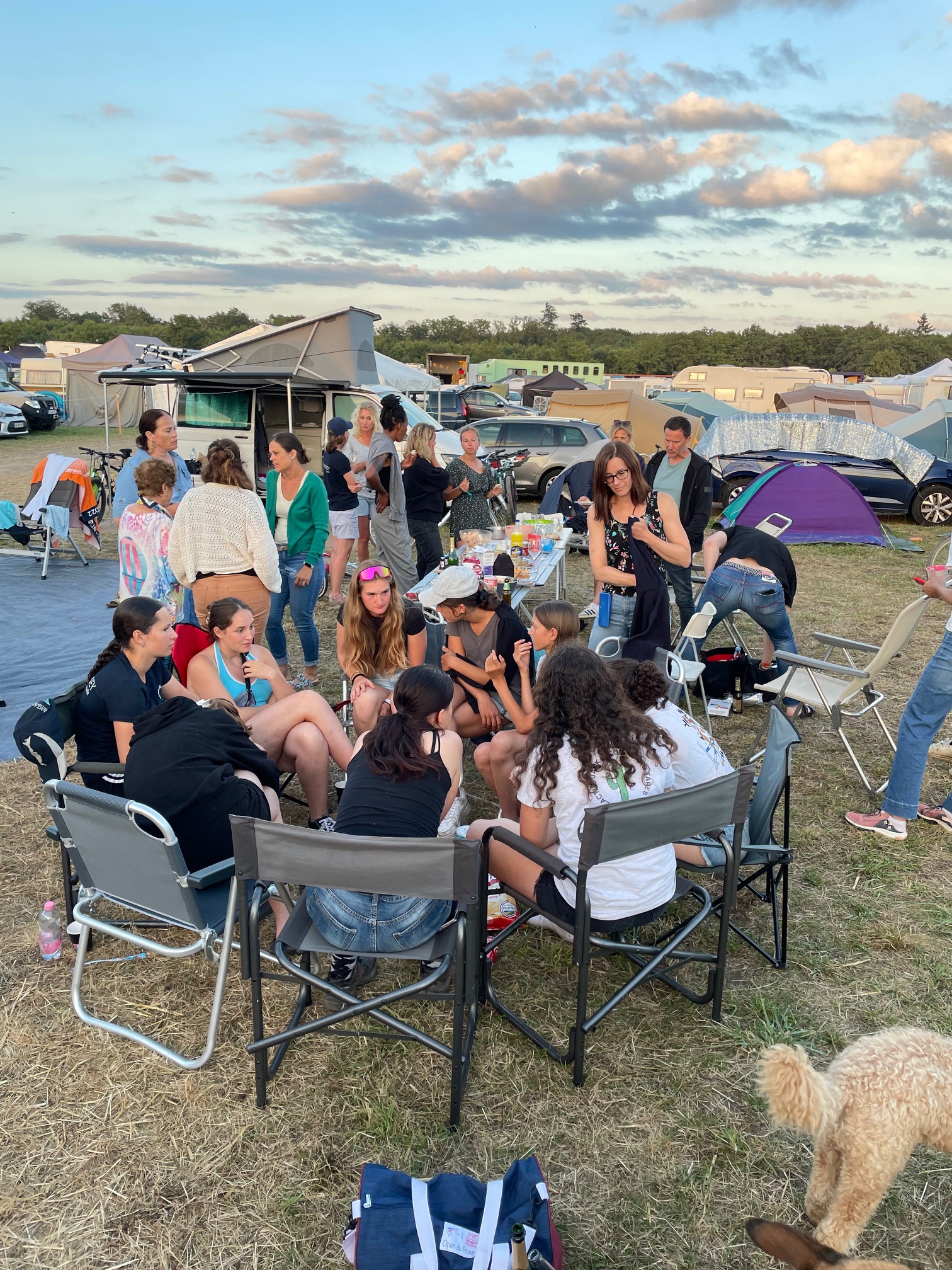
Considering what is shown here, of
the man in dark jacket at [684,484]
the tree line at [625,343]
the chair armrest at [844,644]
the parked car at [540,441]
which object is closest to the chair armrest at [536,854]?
the chair armrest at [844,644]

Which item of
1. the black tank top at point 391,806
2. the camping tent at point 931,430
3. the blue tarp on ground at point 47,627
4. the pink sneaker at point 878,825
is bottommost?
the blue tarp on ground at point 47,627

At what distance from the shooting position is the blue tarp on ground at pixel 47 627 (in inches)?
199

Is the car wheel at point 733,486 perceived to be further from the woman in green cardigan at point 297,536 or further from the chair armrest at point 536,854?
the chair armrest at point 536,854

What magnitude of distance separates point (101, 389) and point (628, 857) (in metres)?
26.1

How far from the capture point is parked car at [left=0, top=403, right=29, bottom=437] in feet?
66.7

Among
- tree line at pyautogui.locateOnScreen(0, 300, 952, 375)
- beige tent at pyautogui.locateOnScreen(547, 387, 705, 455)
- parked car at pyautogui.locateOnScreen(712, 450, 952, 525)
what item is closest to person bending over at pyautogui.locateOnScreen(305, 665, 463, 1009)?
parked car at pyautogui.locateOnScreen(712, 450, 952, 525)

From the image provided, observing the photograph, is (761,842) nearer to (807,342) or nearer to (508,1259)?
(508,1259)

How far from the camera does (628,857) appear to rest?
2279 millimetres

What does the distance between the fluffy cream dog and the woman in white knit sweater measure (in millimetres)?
3107

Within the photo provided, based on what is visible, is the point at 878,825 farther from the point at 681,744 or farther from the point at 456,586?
the point at 456,586

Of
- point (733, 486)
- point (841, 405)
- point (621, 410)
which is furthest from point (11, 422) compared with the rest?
point (841, 405)

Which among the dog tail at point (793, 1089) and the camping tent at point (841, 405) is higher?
the camping tent at point (841, 405)

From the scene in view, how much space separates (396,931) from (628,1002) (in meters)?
0.90

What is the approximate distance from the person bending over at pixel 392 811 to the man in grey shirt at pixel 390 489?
149 inches
